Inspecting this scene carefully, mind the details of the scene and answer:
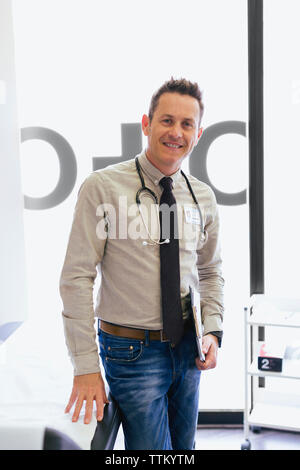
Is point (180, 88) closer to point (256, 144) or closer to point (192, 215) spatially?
point (192, 215)

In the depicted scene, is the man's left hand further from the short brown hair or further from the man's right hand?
the short brown hair

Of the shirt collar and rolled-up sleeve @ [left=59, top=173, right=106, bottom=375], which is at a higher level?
the shirt collar

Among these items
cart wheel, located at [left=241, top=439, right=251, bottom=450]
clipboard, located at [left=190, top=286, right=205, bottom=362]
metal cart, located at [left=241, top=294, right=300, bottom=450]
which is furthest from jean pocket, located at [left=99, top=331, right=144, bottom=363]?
cart wheel, located at [left=241, top=439, right=251, bottom=450]

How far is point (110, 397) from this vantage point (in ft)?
4.25

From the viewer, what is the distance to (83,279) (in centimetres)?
124

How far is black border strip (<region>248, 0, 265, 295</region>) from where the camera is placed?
2195mm

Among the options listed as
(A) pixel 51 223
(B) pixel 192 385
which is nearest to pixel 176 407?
(B) pixel 192 385

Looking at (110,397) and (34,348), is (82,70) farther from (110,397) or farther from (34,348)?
(110,397)

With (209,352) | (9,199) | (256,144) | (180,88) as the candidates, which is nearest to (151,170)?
(180,88)

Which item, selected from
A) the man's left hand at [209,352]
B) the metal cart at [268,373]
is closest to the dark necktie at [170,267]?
the man's left hand at [209,352]

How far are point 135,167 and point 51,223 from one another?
42.4 inches

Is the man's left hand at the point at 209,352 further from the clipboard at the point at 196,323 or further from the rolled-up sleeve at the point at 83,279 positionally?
the rolled-up sleeve at the point at 83,279

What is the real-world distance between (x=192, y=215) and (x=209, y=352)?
0.45 metres

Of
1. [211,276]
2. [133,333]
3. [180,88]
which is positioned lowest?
[133,333]
